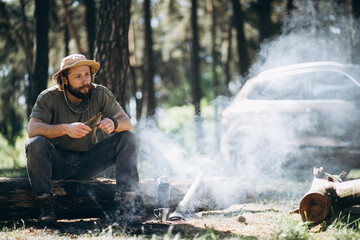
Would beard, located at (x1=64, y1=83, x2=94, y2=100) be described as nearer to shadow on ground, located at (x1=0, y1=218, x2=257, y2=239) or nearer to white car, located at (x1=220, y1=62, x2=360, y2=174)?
shadow on ground, located at (x1=0, y1=218, x2=257, y2=239)

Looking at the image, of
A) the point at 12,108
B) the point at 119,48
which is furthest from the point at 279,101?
the point at 12,108

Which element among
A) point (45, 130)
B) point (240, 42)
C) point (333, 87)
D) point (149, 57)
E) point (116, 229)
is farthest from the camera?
point (149, 57)

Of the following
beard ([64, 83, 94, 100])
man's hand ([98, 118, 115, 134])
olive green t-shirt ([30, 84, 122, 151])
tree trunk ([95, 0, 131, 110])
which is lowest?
man's hand ([98, 118, 115, 134])

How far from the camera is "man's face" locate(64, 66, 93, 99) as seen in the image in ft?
13.8

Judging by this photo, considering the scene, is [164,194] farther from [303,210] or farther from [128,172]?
[303,210]

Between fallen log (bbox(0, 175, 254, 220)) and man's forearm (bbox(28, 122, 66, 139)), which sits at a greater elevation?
man's forearm (bbox(28, 122, 66, 139))

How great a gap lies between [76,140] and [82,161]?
0.25 m

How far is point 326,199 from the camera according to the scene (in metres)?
3.71

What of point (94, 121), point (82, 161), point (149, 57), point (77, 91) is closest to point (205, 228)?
point (82, 161)

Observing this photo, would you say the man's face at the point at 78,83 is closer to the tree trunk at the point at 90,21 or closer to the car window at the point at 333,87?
the car window at the point at 333,87

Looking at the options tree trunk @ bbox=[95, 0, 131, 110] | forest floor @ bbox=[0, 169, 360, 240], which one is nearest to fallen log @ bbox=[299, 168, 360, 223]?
forest floor @ bbox=[0, 169, 360, 240]

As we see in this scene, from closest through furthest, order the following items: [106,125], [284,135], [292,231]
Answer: [292,231] → [106,125] → [284,135]

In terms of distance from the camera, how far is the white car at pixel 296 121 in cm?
661

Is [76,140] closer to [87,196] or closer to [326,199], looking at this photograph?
[87,196]
